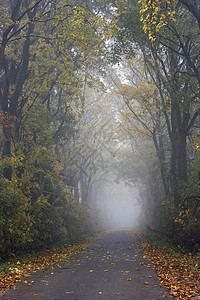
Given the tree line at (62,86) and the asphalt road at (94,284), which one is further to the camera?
the tree line at (62,86)

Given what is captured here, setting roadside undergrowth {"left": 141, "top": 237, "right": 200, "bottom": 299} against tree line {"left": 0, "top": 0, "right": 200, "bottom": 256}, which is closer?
roadside undergrowth {"left": 141, "top": 237, "right": 200, "bottom": 299}

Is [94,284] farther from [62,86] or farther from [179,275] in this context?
[62,86]

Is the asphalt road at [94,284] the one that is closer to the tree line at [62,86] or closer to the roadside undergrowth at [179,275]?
the roadside undergrowth at [179,275]

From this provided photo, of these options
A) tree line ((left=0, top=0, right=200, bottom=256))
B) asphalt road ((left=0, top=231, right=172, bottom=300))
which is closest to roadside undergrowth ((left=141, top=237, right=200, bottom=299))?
asphalt road ((left=0, top=231, right=172, bottom=300))

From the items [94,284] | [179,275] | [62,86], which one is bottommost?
[179,275]

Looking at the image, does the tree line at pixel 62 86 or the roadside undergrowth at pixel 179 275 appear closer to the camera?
the roadside undergrowth at pixel 179 275

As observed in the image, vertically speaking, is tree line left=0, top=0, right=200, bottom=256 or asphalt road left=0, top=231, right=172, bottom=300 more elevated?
tree line left=0, top=0, right=200, bottom=256

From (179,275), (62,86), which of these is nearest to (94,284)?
(179,275)

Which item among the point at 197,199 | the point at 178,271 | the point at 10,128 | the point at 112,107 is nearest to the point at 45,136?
the point at 10,128

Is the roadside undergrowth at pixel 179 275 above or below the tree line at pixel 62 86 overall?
below

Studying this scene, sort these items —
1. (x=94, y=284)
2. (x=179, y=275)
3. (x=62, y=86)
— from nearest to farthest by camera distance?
(x=94, y=284) → (x=179, y=275) → (x=62, y=86)

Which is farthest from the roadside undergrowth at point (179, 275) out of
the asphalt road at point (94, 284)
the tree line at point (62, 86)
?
the tree line at point (62, 86)

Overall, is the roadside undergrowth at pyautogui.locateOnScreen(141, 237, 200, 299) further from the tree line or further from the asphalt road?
the tree line

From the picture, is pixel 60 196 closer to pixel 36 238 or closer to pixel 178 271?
pixel 36 238
